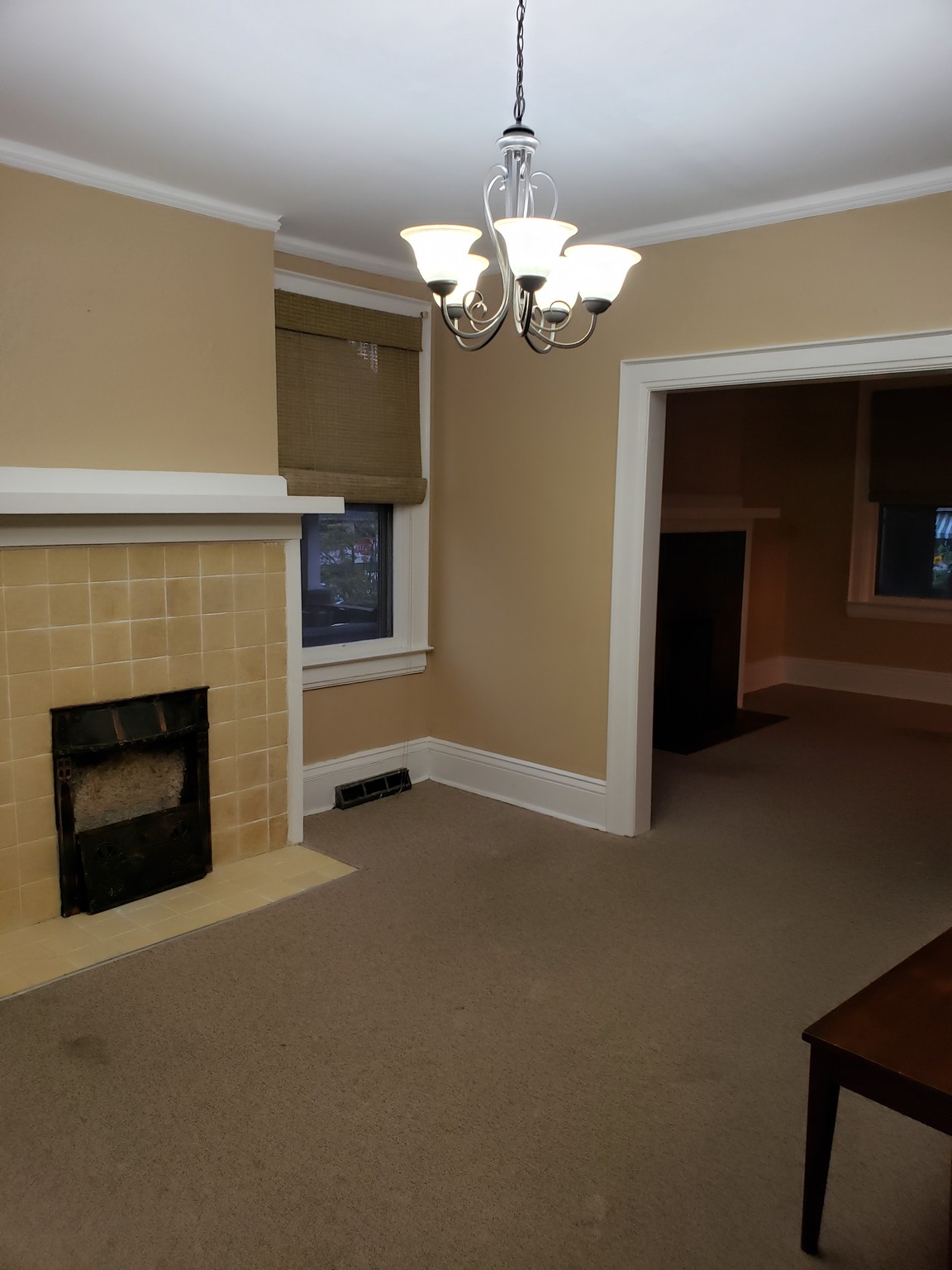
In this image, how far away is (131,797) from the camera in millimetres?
3465

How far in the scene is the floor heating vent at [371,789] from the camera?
4.48m

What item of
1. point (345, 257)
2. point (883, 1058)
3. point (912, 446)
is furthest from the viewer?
point (912, 446)

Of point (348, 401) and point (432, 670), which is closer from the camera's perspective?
point (348, 401)

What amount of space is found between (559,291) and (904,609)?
5670 mm

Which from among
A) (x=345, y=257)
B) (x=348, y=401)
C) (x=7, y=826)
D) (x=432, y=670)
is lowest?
(x=7, y=826)

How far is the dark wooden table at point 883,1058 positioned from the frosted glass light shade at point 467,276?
172 centimetres

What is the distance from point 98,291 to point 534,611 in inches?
87.1

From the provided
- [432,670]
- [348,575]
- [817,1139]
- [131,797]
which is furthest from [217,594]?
[817,1139]

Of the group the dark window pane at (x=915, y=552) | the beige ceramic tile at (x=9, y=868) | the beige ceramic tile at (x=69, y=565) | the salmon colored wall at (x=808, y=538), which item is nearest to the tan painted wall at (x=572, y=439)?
the beige ceramic tile at (x=69, y=565)

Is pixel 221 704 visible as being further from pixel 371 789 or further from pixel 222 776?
pixel 371 789

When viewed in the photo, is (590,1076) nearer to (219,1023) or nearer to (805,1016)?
(805,1016)

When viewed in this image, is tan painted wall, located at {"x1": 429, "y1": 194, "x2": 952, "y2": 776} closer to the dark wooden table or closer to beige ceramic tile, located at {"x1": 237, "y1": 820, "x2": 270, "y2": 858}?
beige ceramic tile, located at {"x1": 237, "y1": 820, "x2": 270, "y2": 858}

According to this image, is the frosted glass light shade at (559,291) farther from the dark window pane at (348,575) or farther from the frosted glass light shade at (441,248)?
the dark window pane at (348,575)

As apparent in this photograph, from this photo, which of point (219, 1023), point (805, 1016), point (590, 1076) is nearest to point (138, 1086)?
point (219, 1023)
